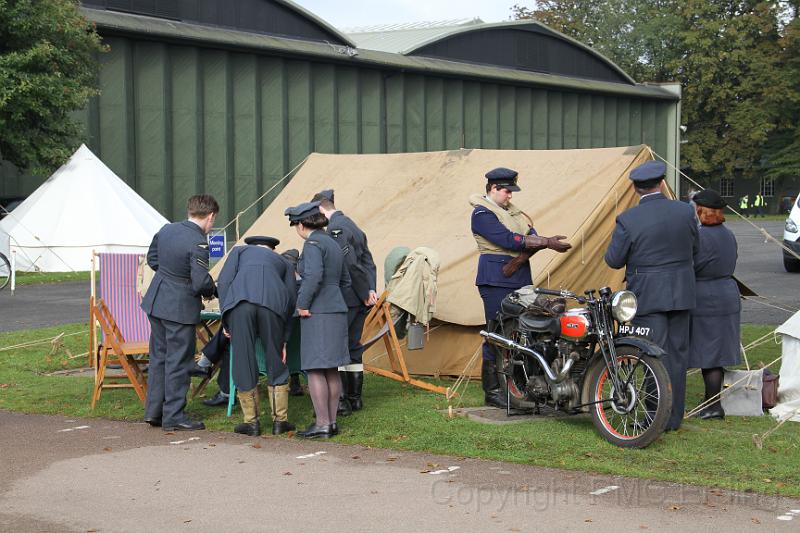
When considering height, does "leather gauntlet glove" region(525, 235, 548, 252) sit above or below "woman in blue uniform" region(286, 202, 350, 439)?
above

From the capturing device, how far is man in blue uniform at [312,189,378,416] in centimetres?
940

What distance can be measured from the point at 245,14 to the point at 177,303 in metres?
30.5

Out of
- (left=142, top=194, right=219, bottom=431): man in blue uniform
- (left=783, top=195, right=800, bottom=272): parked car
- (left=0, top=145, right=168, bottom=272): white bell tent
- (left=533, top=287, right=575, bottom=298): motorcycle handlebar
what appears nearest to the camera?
(left=533, top=287, right=575, bottom=298): motorcycle handlebar

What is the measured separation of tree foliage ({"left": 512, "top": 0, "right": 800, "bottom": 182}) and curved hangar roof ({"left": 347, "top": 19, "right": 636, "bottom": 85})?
500 inches

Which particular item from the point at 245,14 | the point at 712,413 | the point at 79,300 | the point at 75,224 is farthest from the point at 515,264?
the point at 245,14

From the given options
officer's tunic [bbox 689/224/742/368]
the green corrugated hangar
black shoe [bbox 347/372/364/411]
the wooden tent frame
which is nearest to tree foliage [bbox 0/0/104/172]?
the green corrugated hangar

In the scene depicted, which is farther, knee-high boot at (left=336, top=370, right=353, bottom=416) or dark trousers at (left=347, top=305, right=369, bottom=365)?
dark trousers at (left=347, top=305, right=369, bottom=365)

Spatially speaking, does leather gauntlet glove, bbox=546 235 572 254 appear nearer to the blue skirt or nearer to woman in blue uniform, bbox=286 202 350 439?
woman in blue uniform, bbox=286 202 350 439

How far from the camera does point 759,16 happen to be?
64562mm

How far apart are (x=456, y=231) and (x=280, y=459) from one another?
15.5 ft

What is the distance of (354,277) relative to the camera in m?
9.50

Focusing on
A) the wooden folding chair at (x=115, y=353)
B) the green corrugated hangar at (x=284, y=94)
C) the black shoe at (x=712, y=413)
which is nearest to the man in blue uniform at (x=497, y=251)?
the black shoe at (x=712, y=413)

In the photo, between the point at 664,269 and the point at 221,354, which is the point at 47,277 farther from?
the point at 664,269

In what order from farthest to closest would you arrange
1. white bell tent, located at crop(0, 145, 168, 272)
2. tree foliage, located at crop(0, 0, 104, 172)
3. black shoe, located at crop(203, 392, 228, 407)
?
tree foliage, located at crop(0, 0, 104, 172), white bell tent, located at crop(0, 145, 168, 272), black shoe, located at crop(203, 392, 228, 407)
